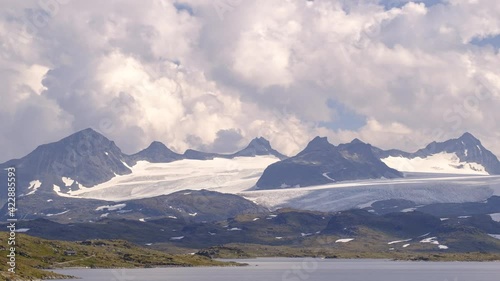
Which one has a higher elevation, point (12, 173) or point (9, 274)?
point (12, 173)

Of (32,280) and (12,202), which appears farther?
(32,280)

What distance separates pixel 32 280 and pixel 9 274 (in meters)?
8.48

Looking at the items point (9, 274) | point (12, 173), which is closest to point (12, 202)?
point (12, 173)

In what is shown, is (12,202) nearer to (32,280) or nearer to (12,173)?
(12,173)

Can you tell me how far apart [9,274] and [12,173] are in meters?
38.7

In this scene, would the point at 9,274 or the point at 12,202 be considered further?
the point at 9,274

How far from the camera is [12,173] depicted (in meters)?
158

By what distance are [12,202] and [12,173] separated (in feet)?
23.2

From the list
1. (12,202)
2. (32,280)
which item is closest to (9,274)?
(32,280)

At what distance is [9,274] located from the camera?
620 ft

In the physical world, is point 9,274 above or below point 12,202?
below

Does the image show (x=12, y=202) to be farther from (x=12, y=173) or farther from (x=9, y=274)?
(x=9, y=274)

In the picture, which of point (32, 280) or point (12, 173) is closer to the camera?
→ point (12, 173)

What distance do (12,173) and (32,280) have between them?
45.7m
